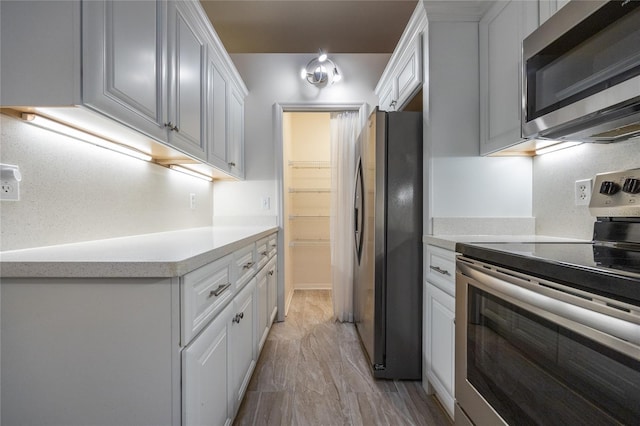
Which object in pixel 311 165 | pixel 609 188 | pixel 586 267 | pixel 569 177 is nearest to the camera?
pixel 586 267

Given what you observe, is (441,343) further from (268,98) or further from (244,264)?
(268,98)

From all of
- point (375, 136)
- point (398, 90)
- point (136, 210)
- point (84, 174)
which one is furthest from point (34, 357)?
point (398, 90)

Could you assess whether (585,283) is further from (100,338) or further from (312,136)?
(312,136)

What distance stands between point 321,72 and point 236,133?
3.09 ft

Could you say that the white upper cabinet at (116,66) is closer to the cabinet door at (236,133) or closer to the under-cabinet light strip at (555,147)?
the cabinet door at (236,133)

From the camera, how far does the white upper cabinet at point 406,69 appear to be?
6.08ft

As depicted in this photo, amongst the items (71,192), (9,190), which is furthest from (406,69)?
(9,190)

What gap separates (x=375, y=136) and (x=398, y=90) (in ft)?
2.06

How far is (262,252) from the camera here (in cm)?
207

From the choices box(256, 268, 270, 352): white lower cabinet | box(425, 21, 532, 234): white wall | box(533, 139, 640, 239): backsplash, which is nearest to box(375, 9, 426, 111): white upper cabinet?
box(425, 21, 532, 234): white wall

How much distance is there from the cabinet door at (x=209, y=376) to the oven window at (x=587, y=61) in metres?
1.46

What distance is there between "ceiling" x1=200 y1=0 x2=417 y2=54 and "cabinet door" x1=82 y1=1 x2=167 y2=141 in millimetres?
1682

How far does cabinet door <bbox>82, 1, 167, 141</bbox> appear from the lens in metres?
0.91

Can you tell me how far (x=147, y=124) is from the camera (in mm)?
1198
